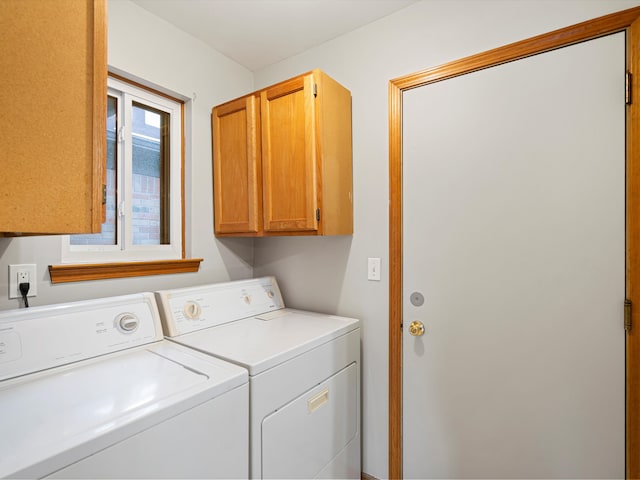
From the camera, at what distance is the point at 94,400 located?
0.93 metres

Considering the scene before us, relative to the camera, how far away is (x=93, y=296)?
1.53 metres

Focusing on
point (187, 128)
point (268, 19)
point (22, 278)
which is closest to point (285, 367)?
point (22, 278)

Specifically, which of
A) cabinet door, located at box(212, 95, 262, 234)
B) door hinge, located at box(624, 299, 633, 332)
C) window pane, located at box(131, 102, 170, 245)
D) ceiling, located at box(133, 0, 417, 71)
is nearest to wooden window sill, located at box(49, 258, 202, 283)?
window pane, located at box(131, 102, 170, 245)

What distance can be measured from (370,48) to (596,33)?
3.27 feet

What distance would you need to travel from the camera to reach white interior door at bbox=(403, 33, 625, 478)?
1.23m

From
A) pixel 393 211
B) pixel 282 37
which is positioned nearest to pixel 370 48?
pixel 282 37

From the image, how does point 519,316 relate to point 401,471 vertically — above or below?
above

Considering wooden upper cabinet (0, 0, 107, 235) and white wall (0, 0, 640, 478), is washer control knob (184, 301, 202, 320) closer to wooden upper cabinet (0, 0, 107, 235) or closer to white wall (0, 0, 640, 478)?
white wall (0, 0, 640, 478)

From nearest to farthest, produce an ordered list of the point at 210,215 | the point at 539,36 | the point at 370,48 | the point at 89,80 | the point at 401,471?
the point at 89,80, the point at 539,36, the point at 401,471, the point at 370,48, the point at 210,215

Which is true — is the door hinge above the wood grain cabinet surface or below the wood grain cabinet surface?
below

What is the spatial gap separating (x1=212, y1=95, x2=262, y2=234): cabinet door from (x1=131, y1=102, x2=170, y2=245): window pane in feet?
0.97

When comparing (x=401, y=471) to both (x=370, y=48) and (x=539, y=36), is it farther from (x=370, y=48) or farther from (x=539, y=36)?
(x=370, y=48)

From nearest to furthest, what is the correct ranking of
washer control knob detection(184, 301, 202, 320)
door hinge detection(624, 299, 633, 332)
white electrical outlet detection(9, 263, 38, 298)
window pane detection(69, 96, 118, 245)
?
door hinge detection(624, 299, 633, 332)
white electrical outlet detection(9, 263, 38, 298)
washer control knob detection(184, 301, 202, 320)
window pane detection(69, 96, 118, 245)

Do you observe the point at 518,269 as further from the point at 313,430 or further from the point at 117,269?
the point at 117,269
